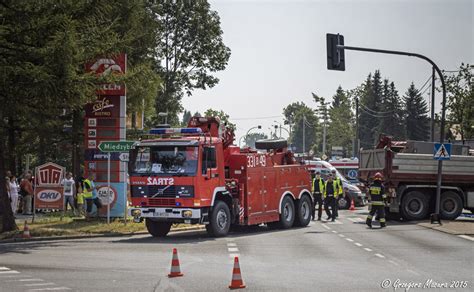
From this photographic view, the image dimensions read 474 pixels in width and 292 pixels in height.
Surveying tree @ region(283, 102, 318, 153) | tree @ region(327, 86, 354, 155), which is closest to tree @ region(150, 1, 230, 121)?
tree @ region(327, 86, 354, 155)

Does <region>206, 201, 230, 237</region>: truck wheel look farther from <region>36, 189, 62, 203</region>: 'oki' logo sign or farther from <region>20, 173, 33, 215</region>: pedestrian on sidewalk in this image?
<region>20, 173, 33, 215</region>: pedestrian on sidewalk

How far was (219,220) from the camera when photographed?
20.9m

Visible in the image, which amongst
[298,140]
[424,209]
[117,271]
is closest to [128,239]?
[117,271]

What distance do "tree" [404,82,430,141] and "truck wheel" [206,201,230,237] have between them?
81.0m

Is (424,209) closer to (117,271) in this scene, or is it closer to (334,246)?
(334,246)

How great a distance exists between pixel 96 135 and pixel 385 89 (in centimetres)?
9899

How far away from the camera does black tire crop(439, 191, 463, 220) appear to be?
1082 inches

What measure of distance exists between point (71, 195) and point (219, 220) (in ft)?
30.1

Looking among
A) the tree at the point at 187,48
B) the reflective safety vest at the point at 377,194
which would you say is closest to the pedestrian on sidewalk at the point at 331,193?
→ the reflective safety vest at the point at 377,194

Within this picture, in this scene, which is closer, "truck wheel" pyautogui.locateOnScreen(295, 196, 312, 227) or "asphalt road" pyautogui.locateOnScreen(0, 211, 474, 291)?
"asphalt road" pyautogui.locateOnScreen(0, 211, 474, 291)

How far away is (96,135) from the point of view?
1024 inches

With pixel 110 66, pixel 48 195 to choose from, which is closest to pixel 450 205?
pixel 110 66

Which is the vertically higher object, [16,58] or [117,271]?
[16,58]

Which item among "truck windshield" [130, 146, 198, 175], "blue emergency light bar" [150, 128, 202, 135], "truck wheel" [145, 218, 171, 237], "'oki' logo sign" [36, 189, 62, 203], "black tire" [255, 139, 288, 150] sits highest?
"blue emergency light bar" [150, 128, 202, 135]
